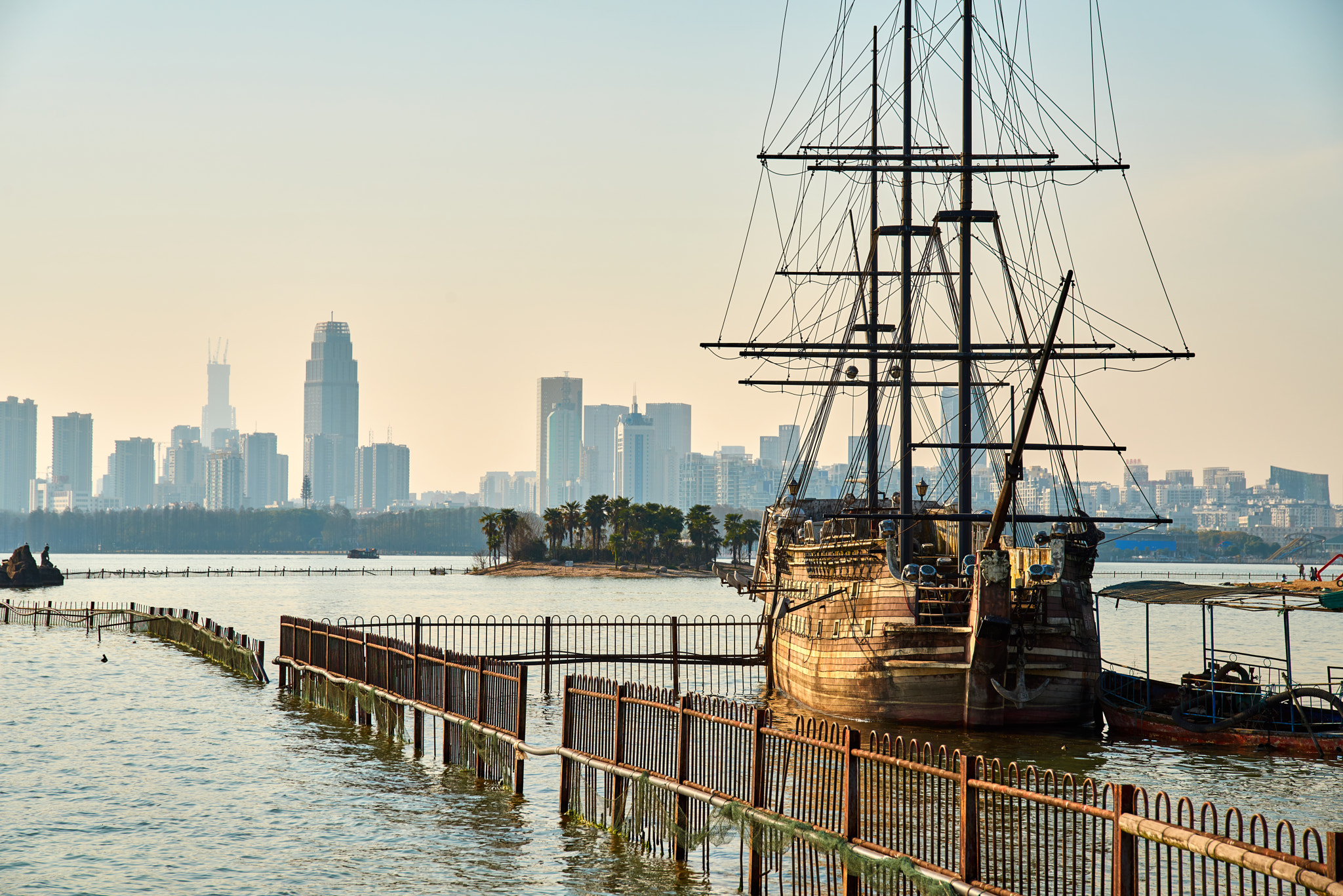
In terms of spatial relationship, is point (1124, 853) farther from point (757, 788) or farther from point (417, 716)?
point (417, 716)

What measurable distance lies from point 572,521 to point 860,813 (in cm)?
14520

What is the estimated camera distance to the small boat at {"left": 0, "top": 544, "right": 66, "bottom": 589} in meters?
115

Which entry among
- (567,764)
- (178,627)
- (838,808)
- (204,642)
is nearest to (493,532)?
(178,627)

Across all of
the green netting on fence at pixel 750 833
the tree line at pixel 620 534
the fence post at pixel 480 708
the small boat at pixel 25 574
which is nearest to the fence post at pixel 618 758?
the green netting on fence at pixel 750 833

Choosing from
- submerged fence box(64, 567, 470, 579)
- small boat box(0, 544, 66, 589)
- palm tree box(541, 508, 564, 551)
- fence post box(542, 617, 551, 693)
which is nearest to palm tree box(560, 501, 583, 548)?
palm tree box(541, 508, 564, 551)

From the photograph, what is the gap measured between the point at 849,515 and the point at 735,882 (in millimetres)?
14935

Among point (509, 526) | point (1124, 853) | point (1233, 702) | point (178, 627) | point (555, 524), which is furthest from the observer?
point (555, 524)

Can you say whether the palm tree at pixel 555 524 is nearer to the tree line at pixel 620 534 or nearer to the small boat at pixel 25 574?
the tree line at pixel 620 534

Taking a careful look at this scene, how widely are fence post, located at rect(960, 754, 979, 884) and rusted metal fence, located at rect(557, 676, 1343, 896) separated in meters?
0.02

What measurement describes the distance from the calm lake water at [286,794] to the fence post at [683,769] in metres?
0.53

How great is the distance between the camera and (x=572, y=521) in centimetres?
15862

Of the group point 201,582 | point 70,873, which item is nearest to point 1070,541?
point 70,873

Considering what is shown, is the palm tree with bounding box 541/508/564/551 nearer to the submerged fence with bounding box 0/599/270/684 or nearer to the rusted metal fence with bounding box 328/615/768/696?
the submerged fence with bounding box 0/599/270/684

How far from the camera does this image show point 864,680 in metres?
30.1
